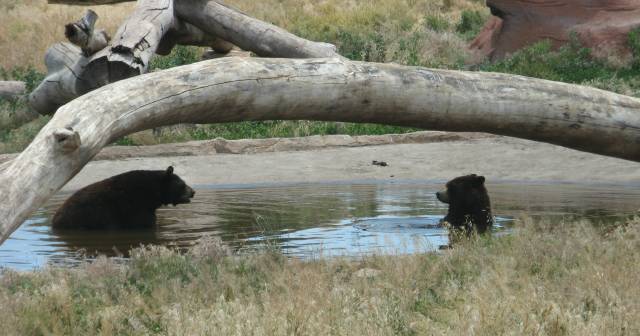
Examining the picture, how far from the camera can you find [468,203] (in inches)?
415

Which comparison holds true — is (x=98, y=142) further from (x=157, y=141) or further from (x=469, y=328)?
(x=157, y=141)

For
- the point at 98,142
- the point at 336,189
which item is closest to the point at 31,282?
the point at 98,142

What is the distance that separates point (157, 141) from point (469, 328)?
534 inches

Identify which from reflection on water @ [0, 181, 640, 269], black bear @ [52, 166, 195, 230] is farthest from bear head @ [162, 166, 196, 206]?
reflection on water @ [0, 181, 640, 269]

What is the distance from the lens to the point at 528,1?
25781 mm

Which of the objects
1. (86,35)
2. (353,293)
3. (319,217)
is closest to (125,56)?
(86,35)

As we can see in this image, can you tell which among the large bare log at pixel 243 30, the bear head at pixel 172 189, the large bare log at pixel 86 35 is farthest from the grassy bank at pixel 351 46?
the large bare log at pixel 86 35

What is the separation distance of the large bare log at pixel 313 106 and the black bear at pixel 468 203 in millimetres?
1276

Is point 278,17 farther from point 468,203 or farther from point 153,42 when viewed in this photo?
point 468,203

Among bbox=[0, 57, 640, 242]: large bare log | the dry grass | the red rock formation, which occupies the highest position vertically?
the dry grass

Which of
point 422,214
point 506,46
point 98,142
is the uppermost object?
point 506,46

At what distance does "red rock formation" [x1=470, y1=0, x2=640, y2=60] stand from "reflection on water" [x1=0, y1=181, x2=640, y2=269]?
10.2 metres

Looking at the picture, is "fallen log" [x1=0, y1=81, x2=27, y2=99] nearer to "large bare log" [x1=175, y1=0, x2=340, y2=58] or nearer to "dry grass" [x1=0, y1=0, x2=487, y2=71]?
"dry grass" [x1=0, y1=0, x2=487, y2=71]

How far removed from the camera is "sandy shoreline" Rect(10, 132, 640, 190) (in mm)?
15453
